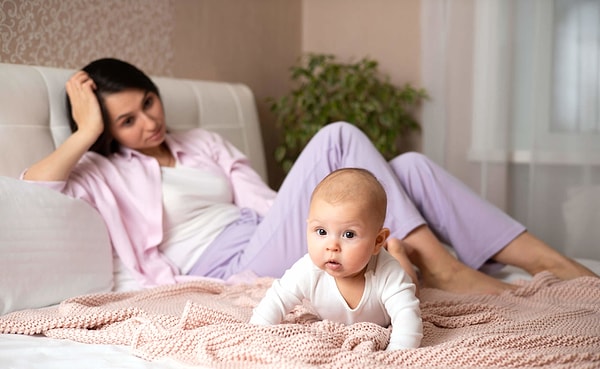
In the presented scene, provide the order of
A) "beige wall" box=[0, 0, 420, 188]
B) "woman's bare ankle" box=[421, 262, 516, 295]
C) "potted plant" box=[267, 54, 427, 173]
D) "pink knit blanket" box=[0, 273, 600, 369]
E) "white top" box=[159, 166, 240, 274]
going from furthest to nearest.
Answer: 1. "potted plant" box=[267, 54, 427, 173]
2. "beige wall" box=[0, 0, 420, 188]
3. "white top" box=[159, 166, 240, 274]
4. "woman's bare ankle" box=[421, 262, 516, 295]
5. "pink knit blanket" box=[0, 273, 600, 369]

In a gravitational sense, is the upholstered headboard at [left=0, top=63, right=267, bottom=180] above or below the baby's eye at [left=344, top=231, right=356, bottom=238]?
above

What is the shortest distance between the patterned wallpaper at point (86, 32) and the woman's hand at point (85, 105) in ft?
0.70

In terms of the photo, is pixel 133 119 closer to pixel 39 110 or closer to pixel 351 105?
pixel 39 110

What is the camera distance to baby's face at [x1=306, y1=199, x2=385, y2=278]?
1183mm

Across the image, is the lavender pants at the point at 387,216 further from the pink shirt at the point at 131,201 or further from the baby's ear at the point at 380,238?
the baby's ear at the point at 380,238

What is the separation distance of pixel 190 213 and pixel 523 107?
1553 millimetres

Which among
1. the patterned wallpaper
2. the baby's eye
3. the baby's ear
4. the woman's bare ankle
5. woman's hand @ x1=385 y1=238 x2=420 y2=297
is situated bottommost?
the woman's bare ankle

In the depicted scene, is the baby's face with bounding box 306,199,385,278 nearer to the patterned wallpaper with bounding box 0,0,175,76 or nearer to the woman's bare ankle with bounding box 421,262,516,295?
the woman's bare ankle with bounding box 421,262,516,295

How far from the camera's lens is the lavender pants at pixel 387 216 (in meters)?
1.75

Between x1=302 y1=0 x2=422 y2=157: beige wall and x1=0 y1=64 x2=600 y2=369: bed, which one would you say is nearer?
x1=0 y1=64 x2=600 y2=369: bed

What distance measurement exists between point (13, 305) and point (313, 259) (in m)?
0.71

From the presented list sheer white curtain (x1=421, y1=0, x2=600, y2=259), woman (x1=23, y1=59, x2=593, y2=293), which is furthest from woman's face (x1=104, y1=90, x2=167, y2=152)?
sheer white curtain (x1=421, y1=0, x2=600, y2=259)

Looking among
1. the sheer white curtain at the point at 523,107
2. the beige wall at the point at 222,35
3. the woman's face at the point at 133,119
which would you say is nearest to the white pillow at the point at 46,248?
the woman's face at the point at 133,119

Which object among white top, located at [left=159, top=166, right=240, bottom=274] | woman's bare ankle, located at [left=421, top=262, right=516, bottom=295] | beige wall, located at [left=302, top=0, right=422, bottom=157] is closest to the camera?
woman's bare ankle, located at [left=421, top=262, right=516, bottom=295]
